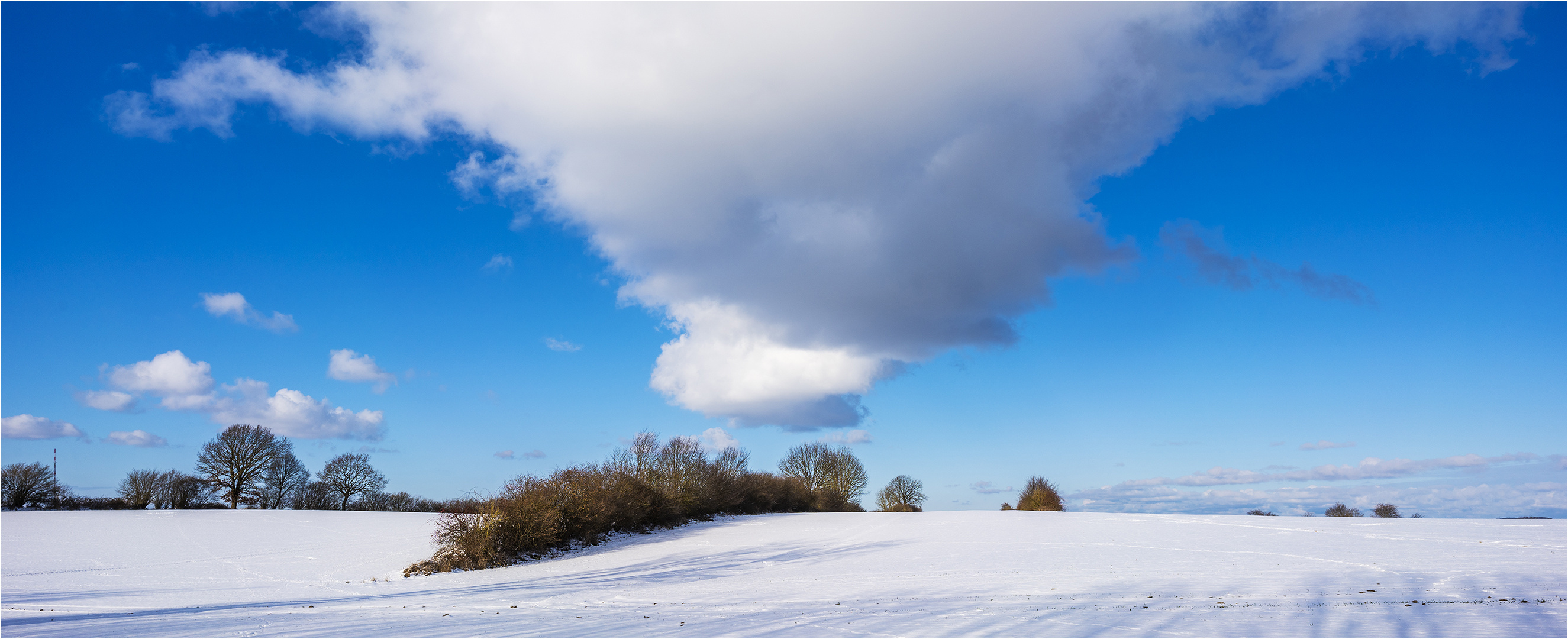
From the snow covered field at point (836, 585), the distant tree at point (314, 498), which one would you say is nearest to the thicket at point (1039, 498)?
the snow covered field at point (836, 585)

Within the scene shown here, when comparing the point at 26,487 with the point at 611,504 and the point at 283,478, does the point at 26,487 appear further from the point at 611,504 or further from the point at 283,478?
the point at 611,504

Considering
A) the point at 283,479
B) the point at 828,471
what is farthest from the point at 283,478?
the point at 828,471

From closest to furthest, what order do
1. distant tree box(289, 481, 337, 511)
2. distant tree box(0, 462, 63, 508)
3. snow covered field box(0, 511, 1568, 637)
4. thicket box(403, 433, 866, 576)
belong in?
snow covered field box(0, 511, 1568, 637), thicket box(403, 433, 866, 576), distant tree box(0, 462, 63, 508), distant tree box(289, 481, 337, 511)

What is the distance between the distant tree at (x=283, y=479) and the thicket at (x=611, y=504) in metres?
39.1

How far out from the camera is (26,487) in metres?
51.5

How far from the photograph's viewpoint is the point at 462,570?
20906 mm

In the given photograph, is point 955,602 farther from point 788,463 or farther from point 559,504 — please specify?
point 788,463

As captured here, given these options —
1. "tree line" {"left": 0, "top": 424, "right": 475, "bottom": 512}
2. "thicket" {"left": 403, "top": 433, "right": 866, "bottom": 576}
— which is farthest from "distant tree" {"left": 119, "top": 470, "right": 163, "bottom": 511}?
"thicket" {"left": 403, "top": 433, "right": 866, "bottom": 576}

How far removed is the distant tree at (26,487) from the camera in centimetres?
5038

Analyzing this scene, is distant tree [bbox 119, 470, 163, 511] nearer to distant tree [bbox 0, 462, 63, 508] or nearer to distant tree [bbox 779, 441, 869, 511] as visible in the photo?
distant tree [bbox 0, 462, 63, 508]

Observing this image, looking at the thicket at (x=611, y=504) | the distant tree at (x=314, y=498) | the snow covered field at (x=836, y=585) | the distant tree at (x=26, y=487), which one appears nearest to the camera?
the snow covered field at (x=836, y=585)

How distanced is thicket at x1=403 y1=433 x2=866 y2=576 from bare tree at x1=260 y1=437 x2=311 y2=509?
128 feet

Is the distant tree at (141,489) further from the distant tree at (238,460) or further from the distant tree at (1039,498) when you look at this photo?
the distant tree at (1039,498)

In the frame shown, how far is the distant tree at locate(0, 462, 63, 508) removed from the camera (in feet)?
165
